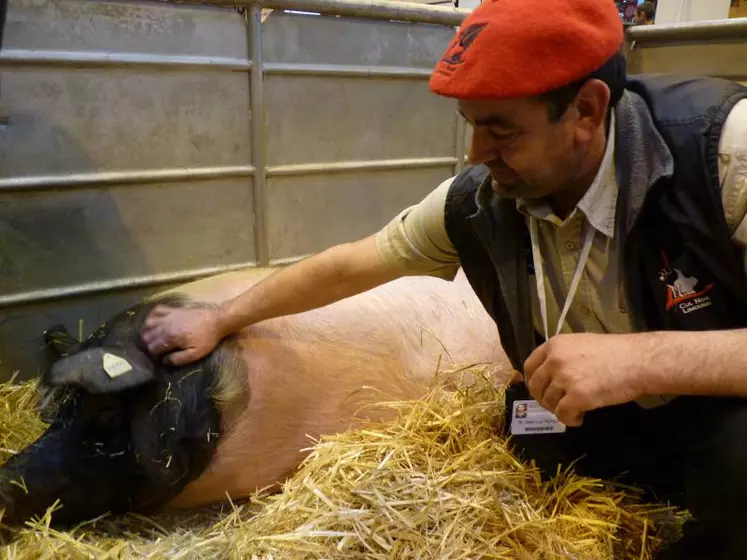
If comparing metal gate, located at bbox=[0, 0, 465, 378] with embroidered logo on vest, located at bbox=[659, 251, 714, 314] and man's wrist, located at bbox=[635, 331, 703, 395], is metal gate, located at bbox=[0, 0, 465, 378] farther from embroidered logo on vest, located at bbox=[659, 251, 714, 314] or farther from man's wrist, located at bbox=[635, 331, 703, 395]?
man's wrist, located at bbox=[635, 331, 703, 395]

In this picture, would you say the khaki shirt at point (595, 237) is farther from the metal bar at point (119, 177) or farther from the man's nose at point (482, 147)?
the metal bar at point (119, 177)

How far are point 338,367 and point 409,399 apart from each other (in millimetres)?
262

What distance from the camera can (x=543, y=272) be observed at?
1.71 metres

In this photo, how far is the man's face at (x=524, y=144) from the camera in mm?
1429

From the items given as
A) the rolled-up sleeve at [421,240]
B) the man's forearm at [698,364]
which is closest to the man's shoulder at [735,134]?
the man's forearm at [698,364]

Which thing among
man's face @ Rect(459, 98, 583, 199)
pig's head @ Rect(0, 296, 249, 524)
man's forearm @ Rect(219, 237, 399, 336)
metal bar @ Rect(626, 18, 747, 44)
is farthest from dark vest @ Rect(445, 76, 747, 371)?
metal bar @ Rect(626, 18, 747, 44)

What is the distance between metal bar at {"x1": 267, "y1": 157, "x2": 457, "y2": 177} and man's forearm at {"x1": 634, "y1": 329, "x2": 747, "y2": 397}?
216 centimetres

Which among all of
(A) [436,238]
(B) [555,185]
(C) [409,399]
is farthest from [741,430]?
(C) [409,399]

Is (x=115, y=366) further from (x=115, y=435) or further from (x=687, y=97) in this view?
(x=687, y=97)

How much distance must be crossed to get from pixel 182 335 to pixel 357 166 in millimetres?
1607

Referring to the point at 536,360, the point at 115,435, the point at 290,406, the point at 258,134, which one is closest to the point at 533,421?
the point at 536,360

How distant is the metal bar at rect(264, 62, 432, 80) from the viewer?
3084 mm

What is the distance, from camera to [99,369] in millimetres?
1897

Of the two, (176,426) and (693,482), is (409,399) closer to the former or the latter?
(176,426)
